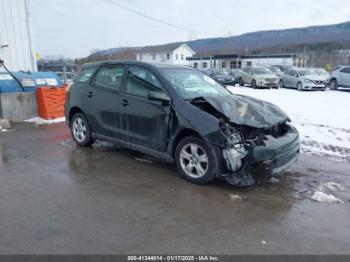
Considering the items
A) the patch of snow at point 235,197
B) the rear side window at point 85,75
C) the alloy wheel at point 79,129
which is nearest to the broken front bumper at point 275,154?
the patch of snow at point 235,197

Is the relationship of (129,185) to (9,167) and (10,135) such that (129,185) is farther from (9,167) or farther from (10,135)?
(10,135)

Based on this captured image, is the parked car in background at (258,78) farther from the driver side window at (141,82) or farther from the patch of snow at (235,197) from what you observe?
the patch of snow at (235,197)

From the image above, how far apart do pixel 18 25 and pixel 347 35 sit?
3323 inches

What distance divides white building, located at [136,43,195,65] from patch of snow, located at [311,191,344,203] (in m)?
74.5

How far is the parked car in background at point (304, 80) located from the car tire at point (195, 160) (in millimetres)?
19505

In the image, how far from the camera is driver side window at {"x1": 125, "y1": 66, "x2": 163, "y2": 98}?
18.1 ft

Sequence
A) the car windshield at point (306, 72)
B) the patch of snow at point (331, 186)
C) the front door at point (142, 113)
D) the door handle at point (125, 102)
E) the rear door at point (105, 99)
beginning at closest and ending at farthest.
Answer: the patch of snow at point (331, 186) → the front door at point (142, 113) → the door handle at point (125, 102) → the rear door at point (105, 99) → the car windshield at point (306, 72)

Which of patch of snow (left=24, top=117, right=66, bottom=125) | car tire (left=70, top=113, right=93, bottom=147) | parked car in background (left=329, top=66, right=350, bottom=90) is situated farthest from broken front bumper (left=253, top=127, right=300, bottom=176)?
parked car in background (left=329, top=66, right=350, bottom=90)

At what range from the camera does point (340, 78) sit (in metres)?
22.6

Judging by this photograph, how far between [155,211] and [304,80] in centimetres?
2076

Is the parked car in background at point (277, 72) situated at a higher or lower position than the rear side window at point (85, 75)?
lower

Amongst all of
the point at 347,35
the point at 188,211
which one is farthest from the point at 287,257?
the point at 347,35

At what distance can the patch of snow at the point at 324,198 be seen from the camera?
15.1 ft

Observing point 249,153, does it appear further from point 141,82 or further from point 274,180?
point 141,82
